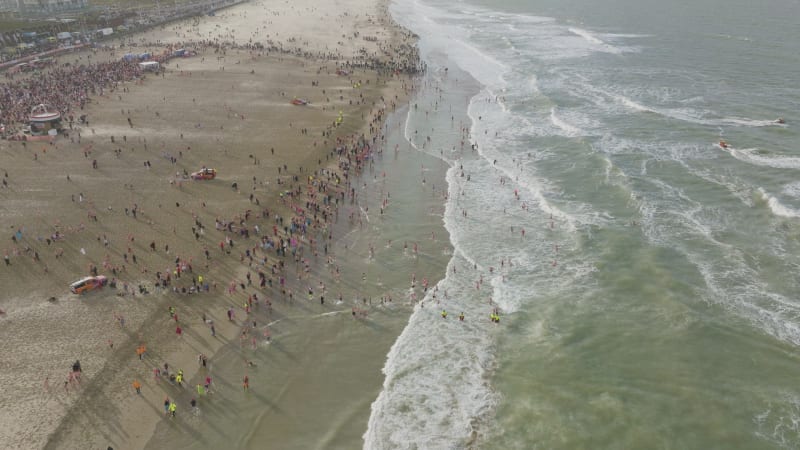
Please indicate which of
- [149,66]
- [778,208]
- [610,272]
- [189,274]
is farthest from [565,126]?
[149,66]

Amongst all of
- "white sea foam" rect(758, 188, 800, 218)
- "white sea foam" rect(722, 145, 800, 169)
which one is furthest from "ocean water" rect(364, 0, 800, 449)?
"white sea foam" rect(722, 145, 800, 169)

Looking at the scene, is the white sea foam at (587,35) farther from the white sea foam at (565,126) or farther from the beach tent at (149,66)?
the beach tent at (149,66)

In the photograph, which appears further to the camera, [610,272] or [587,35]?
[587,35]

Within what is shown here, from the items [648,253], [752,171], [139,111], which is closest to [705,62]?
[752,171]

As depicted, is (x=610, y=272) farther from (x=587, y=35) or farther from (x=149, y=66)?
(x=587, y=35)

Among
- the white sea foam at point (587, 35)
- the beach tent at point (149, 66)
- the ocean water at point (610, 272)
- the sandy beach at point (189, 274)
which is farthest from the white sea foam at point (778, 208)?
the beach tent at point (149, 66)

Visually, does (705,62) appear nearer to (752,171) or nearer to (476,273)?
(752,171)

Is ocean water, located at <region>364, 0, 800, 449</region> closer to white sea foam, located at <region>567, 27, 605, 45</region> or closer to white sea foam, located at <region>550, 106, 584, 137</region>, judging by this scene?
white sea foam, located at <region>550, 106, 584, 137</region>
